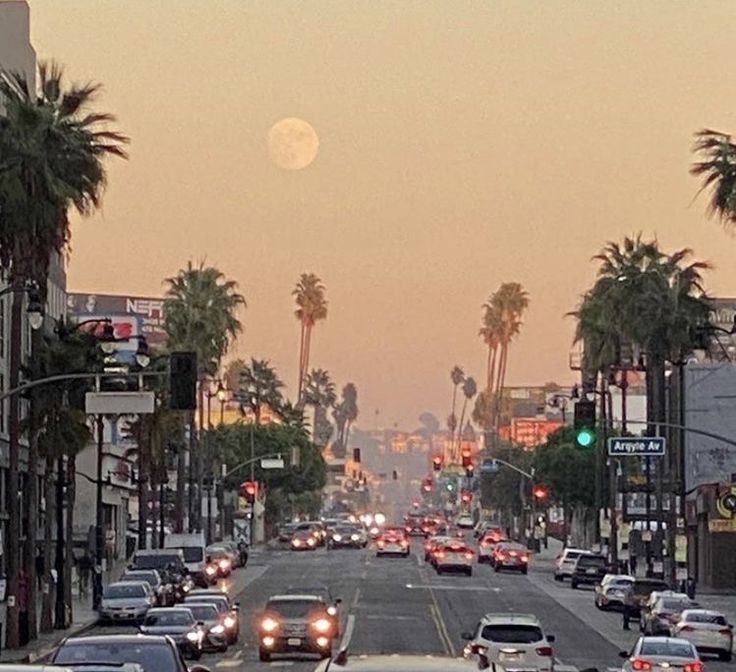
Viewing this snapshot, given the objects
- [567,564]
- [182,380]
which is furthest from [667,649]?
[567,564]

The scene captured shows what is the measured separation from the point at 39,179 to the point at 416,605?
1087 inches

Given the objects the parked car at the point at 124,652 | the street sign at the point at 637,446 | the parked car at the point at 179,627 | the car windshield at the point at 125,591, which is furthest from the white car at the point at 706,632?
the parked car at the point at 124,652

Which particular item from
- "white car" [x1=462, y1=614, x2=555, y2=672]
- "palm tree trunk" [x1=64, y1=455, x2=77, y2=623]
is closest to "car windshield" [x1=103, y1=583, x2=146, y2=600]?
"palm tree trunk" [x1=64, y1=455, x2=77, y2=623]

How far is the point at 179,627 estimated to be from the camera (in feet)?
153

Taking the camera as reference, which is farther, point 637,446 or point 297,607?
point 637,446

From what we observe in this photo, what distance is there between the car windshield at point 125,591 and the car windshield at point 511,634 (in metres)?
24.6

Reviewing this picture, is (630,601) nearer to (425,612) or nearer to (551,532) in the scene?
(425,612)

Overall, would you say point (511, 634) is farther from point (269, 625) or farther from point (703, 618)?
point (703, 618)

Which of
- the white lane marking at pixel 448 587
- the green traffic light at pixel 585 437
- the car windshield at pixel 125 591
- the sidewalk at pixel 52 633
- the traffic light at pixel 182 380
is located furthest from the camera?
the white lane marking at pixel 448 587

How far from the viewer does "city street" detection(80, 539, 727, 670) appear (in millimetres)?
53719

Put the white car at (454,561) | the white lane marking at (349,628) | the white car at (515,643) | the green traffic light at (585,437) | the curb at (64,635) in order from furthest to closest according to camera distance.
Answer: the white car at (454,561) → the white lane marking at (349,628) → the green traffic light at (585,437) → the curb at (64,635) → the white car at (515,643)

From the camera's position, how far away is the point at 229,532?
17462cm

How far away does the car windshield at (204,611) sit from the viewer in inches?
2048

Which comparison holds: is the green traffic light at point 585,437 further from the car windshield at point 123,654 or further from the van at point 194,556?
the van at point 194,556
